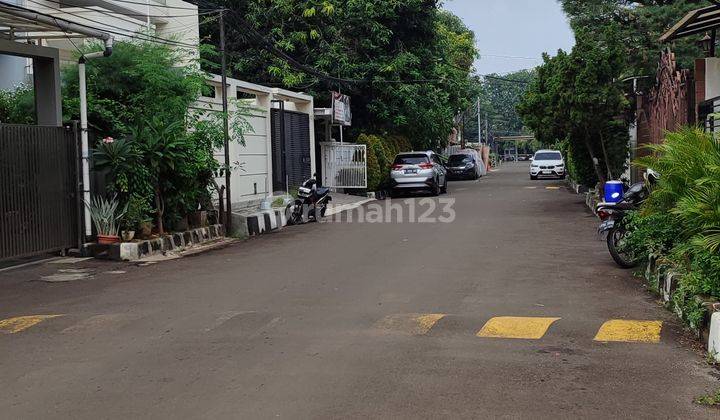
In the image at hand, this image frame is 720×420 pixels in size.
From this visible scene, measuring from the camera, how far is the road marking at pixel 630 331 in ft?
22.6

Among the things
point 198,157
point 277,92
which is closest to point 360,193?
point 277,92

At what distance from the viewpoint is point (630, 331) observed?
718 centimetres

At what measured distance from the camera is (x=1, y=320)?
827cm

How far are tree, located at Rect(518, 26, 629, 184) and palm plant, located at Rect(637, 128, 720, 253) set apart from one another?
9.65m

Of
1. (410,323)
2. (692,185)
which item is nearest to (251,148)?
(410,323)

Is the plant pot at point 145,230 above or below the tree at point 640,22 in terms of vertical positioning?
below

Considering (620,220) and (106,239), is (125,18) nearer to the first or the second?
(106,239)

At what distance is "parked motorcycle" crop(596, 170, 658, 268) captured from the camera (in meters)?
11.0

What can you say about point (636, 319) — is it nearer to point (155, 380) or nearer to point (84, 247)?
point (155, 380)

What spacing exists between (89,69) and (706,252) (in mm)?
11345

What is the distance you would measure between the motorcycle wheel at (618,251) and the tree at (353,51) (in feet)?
57.4

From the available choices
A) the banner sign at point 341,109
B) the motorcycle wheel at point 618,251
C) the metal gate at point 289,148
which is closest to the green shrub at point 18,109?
the metal gate at point 289,148

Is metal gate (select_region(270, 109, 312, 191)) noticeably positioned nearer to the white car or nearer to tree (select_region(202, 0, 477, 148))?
tree (select_region(202, 0, 477, 148))

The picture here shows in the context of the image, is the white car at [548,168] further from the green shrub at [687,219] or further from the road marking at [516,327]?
the road marking at [516,327]
